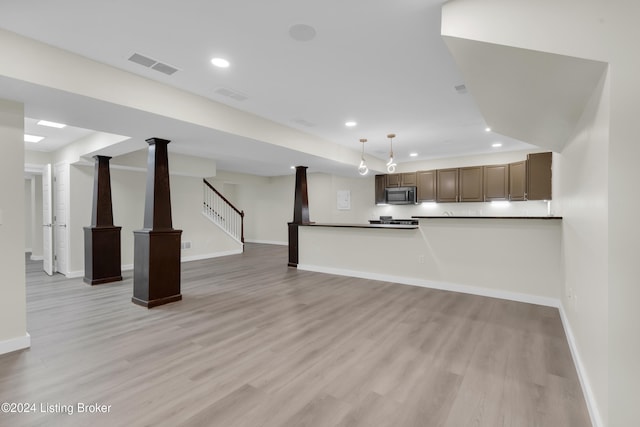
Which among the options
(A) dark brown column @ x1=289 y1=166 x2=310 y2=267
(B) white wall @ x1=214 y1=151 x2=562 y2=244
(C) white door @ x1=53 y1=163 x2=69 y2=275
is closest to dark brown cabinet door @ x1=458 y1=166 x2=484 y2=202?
(B) white wall @ x1=214 y1=151 x2=562 y2=244

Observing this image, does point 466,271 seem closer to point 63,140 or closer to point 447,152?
point 447,152

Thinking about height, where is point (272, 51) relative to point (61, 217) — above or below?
above

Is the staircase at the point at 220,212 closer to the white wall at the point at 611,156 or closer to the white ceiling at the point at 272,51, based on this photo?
the white ceiling at the point at 272,51

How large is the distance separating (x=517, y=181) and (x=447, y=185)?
57.8 inches

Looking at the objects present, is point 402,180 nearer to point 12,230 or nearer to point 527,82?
point 527,82

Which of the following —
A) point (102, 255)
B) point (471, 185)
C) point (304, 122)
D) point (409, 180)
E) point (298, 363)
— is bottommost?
point (298, 363)

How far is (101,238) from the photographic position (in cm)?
531

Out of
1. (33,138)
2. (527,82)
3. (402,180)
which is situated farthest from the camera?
(402,180)

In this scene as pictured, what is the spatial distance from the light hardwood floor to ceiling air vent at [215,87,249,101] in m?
2.68

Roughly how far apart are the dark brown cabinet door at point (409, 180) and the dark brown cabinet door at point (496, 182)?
1.67 m

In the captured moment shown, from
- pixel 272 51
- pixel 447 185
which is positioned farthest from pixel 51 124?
pixel 447 185

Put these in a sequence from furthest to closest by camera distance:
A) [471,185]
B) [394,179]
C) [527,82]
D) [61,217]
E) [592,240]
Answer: [394,179] → [471,185] → [61,217] → [527,82] → [592,240]

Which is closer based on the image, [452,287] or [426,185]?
[452,287]

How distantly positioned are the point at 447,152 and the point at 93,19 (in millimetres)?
6711
